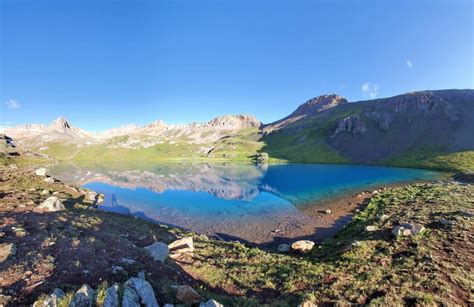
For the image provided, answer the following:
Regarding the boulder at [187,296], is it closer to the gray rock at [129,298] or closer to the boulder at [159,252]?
the gray rock at [129,298]

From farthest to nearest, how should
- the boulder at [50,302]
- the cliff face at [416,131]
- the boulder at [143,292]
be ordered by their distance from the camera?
the cliff face at [416,131]
the boulder at [143,292]
the boulder at [50,302]

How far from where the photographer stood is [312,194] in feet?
184

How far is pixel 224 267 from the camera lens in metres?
17.6

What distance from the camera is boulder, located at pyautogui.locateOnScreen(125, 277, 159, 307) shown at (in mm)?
9679

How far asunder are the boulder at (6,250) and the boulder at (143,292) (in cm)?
880

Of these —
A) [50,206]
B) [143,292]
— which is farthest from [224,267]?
[50,206]

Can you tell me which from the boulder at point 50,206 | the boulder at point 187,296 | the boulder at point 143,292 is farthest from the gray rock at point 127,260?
the boulder at point 50,206

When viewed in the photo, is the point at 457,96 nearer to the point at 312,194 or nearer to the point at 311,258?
the point at 312,194

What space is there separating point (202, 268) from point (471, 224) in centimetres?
2556

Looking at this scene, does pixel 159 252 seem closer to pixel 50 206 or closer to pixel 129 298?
pixel 129 298

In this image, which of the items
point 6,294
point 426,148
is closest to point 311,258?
point 6,294

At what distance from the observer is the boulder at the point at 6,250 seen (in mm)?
12909

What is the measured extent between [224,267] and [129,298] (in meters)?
9.59

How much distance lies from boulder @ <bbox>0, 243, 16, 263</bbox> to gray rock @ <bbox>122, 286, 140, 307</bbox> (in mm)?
9067
